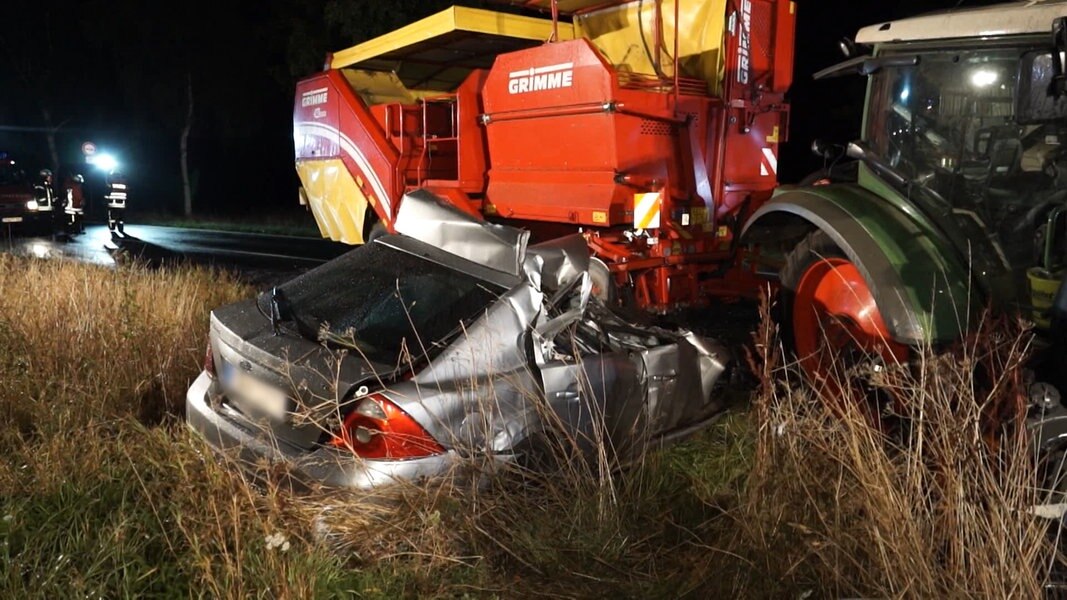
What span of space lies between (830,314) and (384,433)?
2.84 meters

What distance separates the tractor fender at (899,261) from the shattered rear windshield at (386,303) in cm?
198

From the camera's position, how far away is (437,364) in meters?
3.13

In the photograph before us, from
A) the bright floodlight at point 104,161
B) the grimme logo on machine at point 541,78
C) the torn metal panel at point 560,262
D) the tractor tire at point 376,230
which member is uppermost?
the grimme logo on machine at point 541,78

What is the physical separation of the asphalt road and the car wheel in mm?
7134

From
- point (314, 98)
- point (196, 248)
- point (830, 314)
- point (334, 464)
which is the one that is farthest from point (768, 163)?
point (196, 248)

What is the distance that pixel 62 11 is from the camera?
32188 mm

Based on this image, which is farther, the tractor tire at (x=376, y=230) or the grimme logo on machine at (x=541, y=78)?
the tractor tire at (x=376, y=230)

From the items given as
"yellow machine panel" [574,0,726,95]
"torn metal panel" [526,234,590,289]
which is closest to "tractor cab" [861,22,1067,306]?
"torn metal panel" [526,234,590,289]

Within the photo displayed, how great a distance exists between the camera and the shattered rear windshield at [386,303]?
3.28 metres

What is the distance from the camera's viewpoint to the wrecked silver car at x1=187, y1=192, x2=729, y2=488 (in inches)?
120

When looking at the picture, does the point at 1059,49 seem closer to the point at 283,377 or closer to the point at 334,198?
the point at 283,377

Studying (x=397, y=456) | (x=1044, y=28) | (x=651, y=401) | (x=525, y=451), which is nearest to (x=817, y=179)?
(x=1044, y=28)

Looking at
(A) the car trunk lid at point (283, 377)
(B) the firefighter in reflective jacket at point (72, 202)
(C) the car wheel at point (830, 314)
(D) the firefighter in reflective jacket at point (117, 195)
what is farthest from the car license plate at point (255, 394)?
(B) the firefighter in reflective jacket at point (72, 202)

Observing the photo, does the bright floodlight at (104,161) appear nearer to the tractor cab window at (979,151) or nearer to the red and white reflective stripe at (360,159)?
the red and white reflective stripe at (360,159)
